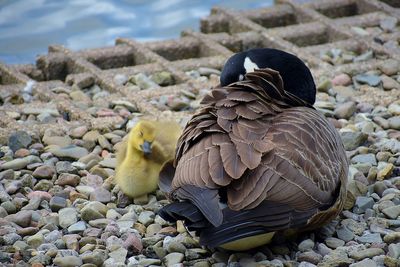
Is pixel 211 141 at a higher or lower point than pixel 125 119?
higher

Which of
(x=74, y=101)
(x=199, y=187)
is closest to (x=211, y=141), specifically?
(x=199, y=187)

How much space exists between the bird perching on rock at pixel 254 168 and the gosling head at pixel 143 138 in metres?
0.35

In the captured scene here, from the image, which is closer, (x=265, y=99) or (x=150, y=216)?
(x=265, y=99)

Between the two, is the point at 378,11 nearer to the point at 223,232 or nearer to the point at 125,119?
the point at 125,119

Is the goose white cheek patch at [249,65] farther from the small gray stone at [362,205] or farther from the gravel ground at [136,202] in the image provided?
the small gray stone at [362,205]

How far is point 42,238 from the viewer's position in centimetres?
458

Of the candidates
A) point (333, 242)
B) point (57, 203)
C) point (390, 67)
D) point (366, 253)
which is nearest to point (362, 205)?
point (333, 242)

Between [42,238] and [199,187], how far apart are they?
36.4 inches

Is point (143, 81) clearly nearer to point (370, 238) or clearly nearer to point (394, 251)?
point (370, 238)

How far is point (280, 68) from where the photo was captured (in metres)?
5.28

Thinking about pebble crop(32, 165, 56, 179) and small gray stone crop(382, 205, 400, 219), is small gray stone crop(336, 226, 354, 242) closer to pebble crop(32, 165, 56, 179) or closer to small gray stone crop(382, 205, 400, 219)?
small gray stone crop(382, 205, 400, 219)

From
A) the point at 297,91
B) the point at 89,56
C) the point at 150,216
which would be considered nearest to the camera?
the point at 150,216

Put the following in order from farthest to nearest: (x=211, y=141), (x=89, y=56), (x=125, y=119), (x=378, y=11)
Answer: (x=378, y=11) < (x=89, y=56) < (x=125, y=119) < (x=211, y=141)

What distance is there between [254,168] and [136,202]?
1159mm
